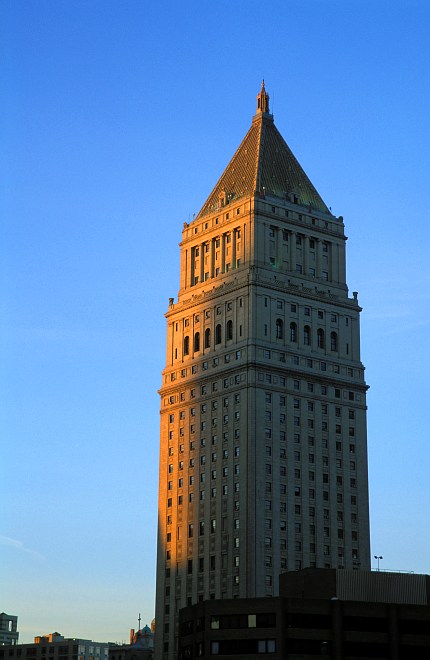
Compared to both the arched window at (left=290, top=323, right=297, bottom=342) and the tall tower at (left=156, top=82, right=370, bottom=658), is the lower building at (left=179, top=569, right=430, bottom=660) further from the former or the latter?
the arched window at (left=290, top=323, right=297, bottom=342)

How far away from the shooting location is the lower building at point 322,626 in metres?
152

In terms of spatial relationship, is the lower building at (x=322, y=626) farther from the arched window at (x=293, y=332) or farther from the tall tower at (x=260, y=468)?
the arched window at (x=293, y=332)

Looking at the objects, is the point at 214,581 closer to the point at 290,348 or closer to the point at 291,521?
the point at 291,521

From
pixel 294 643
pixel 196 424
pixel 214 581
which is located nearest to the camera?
pixel 294 643

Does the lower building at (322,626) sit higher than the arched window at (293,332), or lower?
lower

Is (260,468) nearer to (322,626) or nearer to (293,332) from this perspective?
(293,332)

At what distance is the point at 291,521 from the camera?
18612 centimetres

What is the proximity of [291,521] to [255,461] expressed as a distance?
32.1 feet

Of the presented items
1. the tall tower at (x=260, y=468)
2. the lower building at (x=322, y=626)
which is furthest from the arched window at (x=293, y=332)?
the lower building at (x=322, y=626)

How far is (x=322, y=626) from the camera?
152250mm

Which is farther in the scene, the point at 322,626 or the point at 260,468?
the point at 260,468

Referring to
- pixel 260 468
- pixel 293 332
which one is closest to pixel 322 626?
pixel 260 468

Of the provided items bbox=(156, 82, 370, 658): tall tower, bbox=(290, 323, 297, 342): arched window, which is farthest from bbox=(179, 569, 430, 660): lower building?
bbox=(290, 323, 297, 342): arched window

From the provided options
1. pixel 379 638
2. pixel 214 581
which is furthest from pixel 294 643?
pixel 214 581
